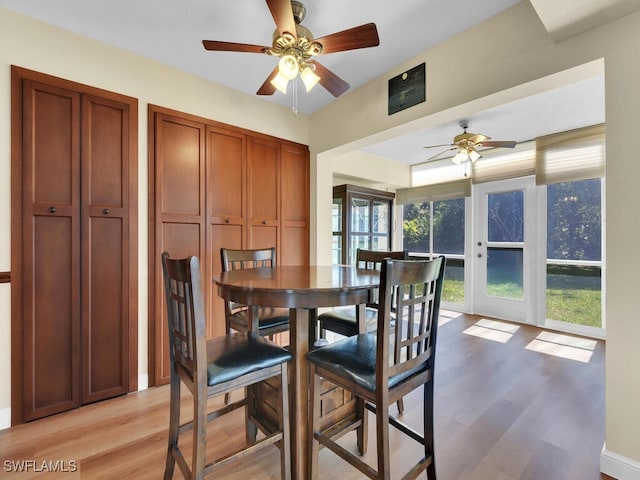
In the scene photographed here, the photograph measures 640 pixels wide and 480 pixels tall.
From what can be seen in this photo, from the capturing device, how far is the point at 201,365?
120 cm

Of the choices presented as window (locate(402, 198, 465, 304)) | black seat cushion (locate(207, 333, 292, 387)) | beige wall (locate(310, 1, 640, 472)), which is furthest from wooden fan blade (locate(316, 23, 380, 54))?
window (locate(402, 198, 465, 304))

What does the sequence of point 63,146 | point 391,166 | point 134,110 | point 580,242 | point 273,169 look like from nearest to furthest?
point 63,146
point 134,110
point 273,169
point 580,242
point 391,166

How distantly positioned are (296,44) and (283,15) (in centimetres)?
18

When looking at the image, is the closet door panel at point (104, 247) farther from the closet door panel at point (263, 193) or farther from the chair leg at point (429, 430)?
the chair leg at point (429, 430)

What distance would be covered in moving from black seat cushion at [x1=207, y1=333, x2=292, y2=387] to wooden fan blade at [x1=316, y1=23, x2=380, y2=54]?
1.62m

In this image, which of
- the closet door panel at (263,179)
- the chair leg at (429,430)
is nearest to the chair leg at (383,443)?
the chair leg at (429,430)

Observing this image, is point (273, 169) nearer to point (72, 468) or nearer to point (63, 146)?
point (63, 146)

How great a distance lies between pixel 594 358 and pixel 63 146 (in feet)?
16.1

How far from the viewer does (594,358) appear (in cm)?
303

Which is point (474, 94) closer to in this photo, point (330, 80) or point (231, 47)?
point (330, 80)

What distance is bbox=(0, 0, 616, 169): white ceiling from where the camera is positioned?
1.87 m

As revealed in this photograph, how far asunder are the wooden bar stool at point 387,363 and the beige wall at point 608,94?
3.15 ft

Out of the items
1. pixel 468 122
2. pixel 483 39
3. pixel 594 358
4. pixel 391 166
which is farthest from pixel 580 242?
pixel 483 39

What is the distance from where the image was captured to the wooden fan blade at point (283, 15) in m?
1.45
